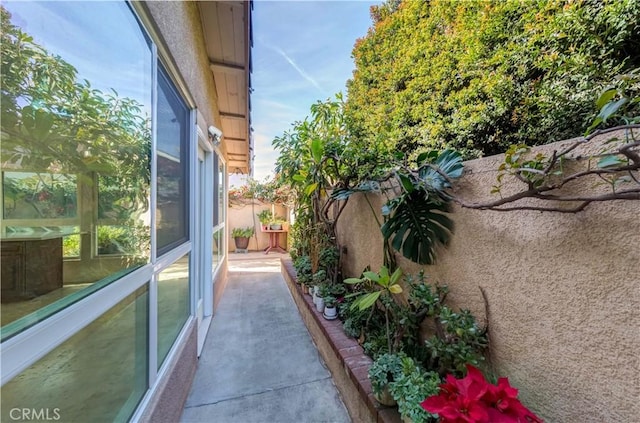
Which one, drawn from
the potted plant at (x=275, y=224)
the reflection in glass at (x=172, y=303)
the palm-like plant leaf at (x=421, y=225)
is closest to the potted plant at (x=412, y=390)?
the palm-like plant leaf at (x=421, y=225)

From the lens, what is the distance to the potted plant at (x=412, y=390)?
54.7 inches

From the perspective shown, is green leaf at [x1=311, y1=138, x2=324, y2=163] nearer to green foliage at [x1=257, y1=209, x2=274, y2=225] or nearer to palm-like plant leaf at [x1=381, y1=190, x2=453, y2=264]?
palm-like plant leaf at [x1=381, y1=190, x2=453, y2=264]

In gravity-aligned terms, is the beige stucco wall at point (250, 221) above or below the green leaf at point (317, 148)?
below

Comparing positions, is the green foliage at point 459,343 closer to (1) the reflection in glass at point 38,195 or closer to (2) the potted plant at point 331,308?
(2) the potted plant at point 331,308

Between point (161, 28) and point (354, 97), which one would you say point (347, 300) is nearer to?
point (161, 28)

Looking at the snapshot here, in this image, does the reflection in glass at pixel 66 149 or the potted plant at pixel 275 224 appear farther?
the potted plant at pixel 275 224

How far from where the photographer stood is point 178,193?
232cm

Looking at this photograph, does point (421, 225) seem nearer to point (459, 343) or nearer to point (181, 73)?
point (459, 343)

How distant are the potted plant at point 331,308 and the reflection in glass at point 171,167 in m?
1.72

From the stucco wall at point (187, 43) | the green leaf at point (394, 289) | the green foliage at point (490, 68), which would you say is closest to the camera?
the stucco wall at point (187, 43)

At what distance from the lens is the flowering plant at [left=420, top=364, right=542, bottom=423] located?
1061mm

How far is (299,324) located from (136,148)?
3.06m

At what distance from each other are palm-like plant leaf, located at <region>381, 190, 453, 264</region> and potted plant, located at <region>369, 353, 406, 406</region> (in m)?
0.73

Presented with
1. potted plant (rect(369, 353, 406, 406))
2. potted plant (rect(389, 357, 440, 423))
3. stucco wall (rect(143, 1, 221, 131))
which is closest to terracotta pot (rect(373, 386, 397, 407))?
potted plant (rect(369, 353, 406, 406))
